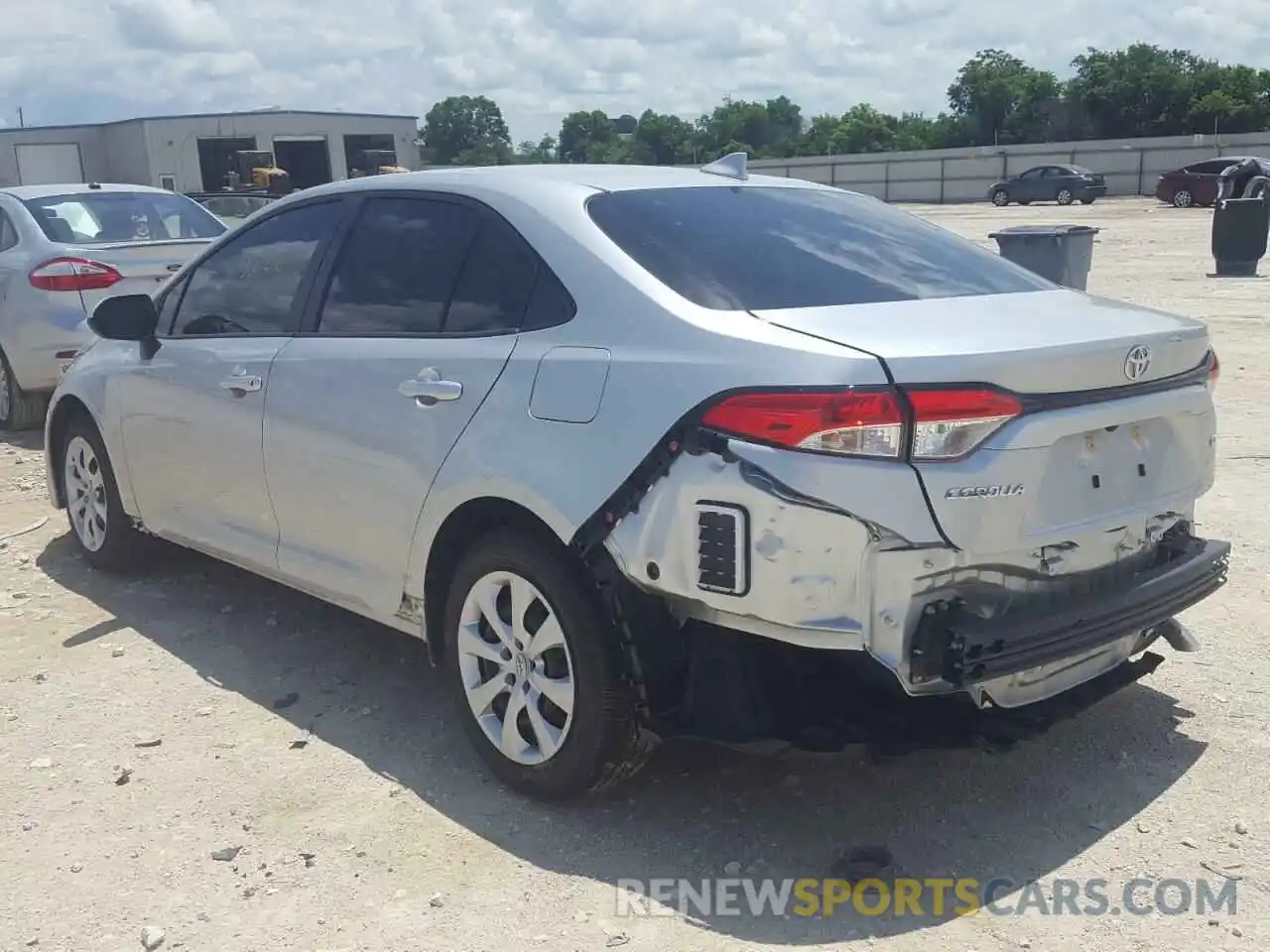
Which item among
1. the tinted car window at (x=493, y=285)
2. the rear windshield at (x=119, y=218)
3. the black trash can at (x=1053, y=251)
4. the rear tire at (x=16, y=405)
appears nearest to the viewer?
the tinted car window at (x=493, y=285)

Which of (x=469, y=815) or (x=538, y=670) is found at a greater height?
(x=538, y=670)

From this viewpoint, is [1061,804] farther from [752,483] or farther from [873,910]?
[752,483]

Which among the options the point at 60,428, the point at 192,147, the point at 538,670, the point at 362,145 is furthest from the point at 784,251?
the point at 362,145

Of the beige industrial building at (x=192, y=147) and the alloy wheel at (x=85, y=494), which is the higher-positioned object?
the beige industrial building at (x=192, y=147)

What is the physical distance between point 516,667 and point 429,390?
0.87 metres

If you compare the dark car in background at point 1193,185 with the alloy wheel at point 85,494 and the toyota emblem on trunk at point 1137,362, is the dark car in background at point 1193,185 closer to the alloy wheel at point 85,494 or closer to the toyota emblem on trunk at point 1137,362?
the alloy wheel at point 85,494

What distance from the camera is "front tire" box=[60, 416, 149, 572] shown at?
229 inches

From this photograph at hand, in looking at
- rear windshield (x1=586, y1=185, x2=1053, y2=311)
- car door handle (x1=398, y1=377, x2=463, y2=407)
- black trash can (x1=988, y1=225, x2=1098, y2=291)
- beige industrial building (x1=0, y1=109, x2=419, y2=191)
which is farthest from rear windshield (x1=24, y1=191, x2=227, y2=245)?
beige industrial building (x1=0, y1=109, x2=419, y2=191)

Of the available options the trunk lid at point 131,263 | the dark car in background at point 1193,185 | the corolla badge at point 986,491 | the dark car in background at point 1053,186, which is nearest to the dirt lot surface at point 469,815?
the corolla badge at point 986,491

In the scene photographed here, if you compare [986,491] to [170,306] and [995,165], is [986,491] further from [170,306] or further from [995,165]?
[995,165]

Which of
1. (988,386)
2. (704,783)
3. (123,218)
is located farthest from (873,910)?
(123,218)

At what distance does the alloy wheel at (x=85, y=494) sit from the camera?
5914mm

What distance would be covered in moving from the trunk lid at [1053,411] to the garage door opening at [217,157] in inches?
2218

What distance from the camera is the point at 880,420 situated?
300 centimetres
